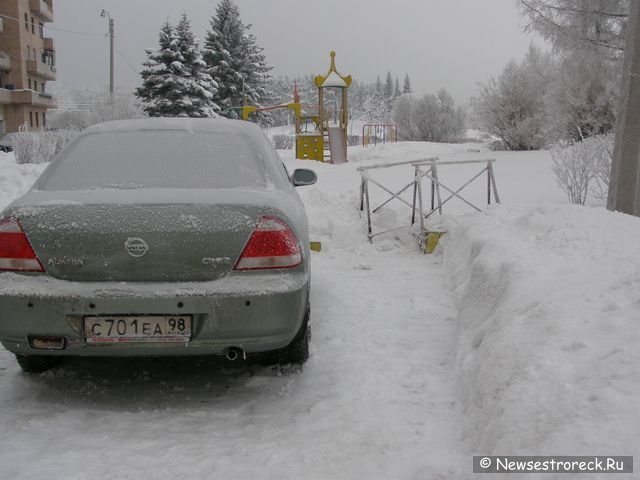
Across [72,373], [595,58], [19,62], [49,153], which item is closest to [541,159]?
[595,58]

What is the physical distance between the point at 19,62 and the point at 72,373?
50.6 metres

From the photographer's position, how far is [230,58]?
4578 cm

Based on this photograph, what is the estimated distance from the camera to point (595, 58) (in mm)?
13703

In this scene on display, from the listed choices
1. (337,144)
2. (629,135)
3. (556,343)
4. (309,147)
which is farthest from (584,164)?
(337,144)

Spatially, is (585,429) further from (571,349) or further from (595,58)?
(595,58)

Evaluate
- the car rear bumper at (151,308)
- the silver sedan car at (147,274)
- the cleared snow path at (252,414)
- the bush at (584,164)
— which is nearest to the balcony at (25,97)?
the bush at (584,164)

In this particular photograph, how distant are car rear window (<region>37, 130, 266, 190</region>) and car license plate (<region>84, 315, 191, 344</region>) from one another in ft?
2.53

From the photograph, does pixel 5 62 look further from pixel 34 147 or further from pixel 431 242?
pixel 431 242

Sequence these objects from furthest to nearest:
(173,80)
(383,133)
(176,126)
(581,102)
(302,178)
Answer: (383,133), (173,80), (581,102), (302,178), (176,126)

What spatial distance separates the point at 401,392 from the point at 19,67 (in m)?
51.9

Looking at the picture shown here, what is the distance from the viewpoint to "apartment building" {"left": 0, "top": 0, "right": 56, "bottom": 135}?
148 ft

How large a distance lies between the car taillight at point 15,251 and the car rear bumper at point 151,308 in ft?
0.16

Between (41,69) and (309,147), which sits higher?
(41,69)

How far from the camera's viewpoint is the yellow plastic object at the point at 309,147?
890 inches
